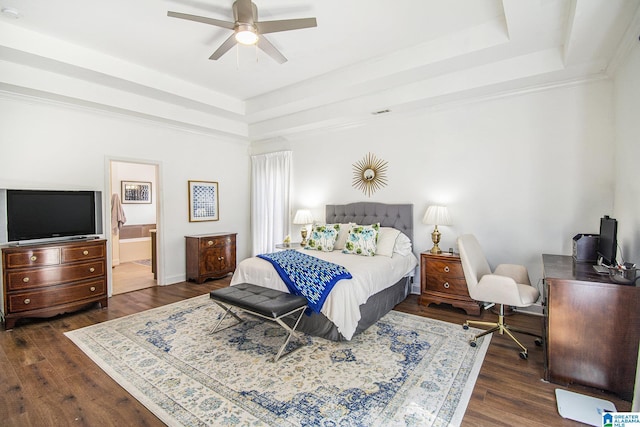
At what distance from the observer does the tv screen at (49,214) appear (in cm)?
352

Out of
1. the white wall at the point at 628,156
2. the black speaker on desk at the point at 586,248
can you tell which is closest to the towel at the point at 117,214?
the black speaker on desk at the point at 586,248

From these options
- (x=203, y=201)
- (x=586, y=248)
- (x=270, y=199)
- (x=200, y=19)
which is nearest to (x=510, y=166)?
(x=586, y=248)

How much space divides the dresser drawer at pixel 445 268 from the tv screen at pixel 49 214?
455 cm

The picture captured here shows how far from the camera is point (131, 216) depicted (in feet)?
25.0

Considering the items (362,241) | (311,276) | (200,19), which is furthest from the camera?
(362,241)

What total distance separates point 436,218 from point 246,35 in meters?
3.01

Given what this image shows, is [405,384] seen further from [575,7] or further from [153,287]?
[153,287]

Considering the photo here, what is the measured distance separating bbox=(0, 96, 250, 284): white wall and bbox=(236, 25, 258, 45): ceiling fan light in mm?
2942

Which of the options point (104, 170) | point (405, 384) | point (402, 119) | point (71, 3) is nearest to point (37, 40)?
point (71, 3)

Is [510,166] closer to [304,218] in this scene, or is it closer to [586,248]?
[586,248]

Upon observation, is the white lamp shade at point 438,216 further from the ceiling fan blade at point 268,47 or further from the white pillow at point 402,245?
the ceiling fan blade at point 268,47

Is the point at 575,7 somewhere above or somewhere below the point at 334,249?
above

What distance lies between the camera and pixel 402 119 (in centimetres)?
454

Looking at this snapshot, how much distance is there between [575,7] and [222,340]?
404 centimetres
